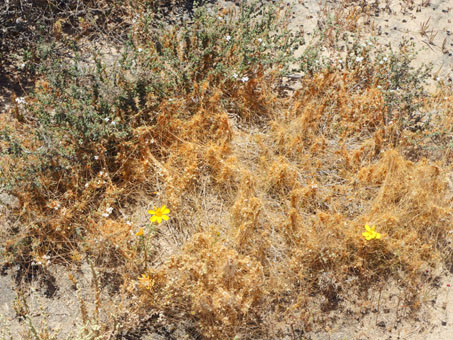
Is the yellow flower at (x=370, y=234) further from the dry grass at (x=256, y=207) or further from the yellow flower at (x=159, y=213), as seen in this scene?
the yellow flower at (x=159, y=213)

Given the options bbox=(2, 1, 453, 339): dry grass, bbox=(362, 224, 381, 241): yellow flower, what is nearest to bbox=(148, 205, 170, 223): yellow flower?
bbox=(2, 1, 453, 339): dry grass

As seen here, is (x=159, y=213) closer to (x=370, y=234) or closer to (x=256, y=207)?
(x=256, y=207)

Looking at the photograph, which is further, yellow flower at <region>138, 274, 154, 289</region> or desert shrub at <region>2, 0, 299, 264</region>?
desert shrub at <region>2, 0, 299, 264</region>

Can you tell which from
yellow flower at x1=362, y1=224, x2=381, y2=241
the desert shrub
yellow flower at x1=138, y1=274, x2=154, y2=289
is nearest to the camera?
yellow flower at x1=138, y1=274, x2=154, y2=289

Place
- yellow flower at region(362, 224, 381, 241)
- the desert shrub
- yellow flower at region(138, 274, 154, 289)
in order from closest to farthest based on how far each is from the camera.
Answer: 1. yellow flower at region(138, 274, 154, 289)
2. yellow flower at region(362, 224, 381, 241)
3. the desert shrub

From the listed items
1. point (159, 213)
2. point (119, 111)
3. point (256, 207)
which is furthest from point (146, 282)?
point (119, 111)

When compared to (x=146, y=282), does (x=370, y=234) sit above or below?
above

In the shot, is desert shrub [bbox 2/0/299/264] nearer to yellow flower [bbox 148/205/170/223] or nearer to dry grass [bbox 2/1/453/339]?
dry grass [bbox 2/1/453/339]

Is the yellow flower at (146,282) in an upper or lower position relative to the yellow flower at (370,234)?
lower

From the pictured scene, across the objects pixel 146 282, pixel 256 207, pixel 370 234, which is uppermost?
pixel 370 234

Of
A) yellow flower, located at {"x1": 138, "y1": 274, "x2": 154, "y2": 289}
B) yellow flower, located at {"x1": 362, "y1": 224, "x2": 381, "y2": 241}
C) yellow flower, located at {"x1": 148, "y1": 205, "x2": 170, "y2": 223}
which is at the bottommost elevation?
yellow flower, located at {"x1": 138, "y1": 274, "x2": 154, "y2": 289}

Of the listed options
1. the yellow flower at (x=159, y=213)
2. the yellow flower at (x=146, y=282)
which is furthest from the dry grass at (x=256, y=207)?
the yellow flower at (x=159, y=213)

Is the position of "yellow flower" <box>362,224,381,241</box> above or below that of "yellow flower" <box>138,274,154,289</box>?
above

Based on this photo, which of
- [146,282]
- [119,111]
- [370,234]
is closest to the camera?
[146,282]
